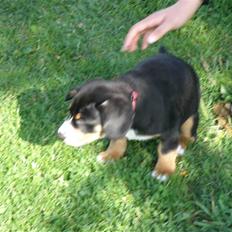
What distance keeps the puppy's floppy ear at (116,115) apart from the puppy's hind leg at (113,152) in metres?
0.79

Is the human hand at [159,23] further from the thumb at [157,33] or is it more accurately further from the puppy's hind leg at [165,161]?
the puppy's hind leg at [165,161]

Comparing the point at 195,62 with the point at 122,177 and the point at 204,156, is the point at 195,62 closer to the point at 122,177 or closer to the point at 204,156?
the point at 204,156

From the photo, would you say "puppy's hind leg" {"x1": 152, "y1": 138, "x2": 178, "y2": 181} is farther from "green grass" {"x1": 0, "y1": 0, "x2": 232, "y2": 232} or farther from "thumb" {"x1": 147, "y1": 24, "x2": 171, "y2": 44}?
"thumb" {"x1": 147, "y1": 24, "x2": 171, "y2": 44}

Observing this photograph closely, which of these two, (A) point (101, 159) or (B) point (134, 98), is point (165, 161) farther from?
(B) point (134, 98)

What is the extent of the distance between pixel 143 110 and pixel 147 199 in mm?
712

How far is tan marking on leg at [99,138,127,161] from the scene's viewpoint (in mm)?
3826

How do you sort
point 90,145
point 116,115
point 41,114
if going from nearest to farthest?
point 116,115, point 90,145, point 41,114

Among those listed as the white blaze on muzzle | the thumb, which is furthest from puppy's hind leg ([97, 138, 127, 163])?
the thumb

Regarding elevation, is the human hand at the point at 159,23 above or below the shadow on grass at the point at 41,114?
above

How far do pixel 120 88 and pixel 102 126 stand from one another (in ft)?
0.83

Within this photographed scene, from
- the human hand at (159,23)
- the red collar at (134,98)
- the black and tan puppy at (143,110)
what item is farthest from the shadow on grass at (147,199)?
the human hand at (159,23)

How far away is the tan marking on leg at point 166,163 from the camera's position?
3646 mm

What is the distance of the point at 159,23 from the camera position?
10.8ft

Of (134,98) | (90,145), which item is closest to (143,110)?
(134,98)
